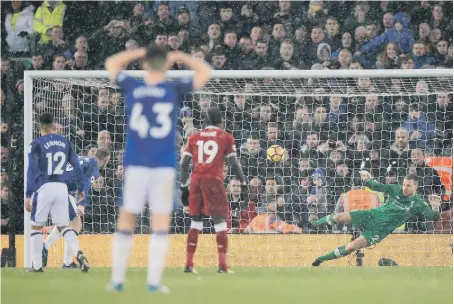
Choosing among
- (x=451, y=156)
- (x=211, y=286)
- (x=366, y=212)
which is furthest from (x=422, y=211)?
(x=211, y=286)

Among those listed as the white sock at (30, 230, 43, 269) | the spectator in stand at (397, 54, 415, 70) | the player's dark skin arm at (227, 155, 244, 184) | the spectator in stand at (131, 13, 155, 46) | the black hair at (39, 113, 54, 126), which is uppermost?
the spectator in stand at (131, 13, 155, 46)

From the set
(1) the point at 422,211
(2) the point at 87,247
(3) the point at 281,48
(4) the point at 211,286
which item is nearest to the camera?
(4) the point at 211,286

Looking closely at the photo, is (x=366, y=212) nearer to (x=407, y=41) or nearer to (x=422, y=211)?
(x=422, y=211)

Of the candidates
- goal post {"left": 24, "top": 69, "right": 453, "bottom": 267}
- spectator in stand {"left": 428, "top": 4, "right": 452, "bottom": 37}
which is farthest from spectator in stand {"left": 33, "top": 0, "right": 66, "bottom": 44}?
spectator in stand {"left": 428, "top": 4, "right": 452, "bottom": 37}

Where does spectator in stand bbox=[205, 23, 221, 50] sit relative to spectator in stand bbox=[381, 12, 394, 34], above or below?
below

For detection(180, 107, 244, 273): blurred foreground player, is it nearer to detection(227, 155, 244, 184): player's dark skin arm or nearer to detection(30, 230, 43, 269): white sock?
detection(227, 155, 244, 184): player's dark skin arm

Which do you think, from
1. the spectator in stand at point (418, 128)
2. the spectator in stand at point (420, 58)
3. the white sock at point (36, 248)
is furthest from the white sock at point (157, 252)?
the spectator in stand at point (420, 58)

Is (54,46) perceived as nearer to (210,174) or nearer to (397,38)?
(397,38)

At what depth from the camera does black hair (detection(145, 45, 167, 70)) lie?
7.47m

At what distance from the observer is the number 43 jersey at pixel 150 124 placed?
767 cm

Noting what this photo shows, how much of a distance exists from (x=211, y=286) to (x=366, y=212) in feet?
12.1

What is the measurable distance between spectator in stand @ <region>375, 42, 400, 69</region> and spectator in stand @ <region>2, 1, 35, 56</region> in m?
4.96

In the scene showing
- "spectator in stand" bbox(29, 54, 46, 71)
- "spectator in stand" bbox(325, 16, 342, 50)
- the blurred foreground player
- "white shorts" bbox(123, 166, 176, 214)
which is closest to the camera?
"white shorts" bbox(123, 166, 176, 214)

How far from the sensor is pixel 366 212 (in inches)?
479
